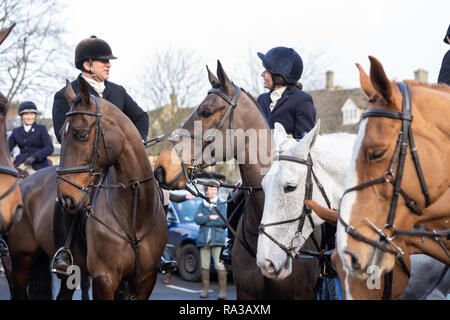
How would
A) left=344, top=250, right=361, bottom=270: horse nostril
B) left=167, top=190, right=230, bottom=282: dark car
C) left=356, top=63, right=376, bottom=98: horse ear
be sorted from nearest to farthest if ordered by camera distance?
left=344, top=250, right=361, bottom=270: horse nostril → left=356, top=63, right=376, bottom=98: horse ear → left=167, top=190, right=230, bottom=282: dark car

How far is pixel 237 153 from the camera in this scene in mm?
5766

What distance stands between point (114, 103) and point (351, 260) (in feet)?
15.0

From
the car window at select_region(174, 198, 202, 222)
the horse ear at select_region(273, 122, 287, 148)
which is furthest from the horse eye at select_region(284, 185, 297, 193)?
the car window at select_region(174, 198, 202, 222)

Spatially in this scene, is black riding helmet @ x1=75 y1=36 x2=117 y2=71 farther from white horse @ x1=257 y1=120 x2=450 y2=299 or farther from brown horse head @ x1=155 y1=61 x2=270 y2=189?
white horse @ x1=257 y1=120 x2=450 y2=299

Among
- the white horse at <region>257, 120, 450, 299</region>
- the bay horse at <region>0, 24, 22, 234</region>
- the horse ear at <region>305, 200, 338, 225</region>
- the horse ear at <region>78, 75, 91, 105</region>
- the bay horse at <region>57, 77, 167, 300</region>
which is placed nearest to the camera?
the bay horse at <region>0, 24, 22, 234</region>

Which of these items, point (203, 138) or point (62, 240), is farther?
point (62, 240)

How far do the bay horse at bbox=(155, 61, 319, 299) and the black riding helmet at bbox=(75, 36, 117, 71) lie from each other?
1.68m

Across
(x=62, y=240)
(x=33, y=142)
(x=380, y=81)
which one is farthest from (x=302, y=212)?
(x=33, y=142)

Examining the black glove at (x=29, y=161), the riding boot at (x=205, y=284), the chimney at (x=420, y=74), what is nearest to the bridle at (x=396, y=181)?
the black glove at (x=29, y=161)

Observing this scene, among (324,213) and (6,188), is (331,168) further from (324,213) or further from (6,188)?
(6,188)

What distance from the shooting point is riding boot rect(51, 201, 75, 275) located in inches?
242

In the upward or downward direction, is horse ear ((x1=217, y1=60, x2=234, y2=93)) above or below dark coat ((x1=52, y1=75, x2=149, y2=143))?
above

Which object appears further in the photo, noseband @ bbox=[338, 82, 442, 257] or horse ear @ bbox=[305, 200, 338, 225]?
horse ear @ bbox=[305, 200, 338, 225]

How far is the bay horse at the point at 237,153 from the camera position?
18.5 feet
